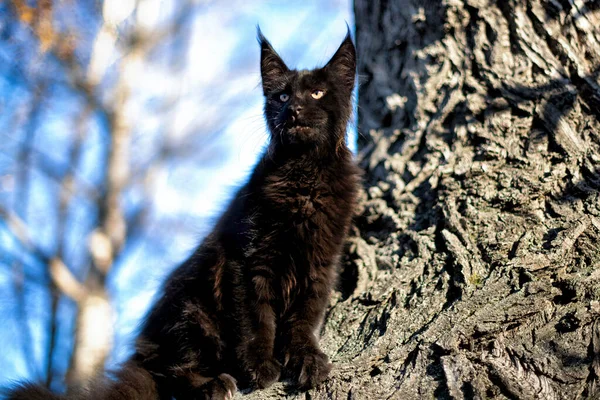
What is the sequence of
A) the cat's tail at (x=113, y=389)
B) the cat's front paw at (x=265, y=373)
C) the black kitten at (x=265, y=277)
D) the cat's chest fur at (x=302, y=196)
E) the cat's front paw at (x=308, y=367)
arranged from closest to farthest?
the cat's front paw at (x=308, y=367) → the cat's tail at (x=113, y=389) → the cat's front paw at (x=265, y=373) → the black kitten at (x=265, y=277) → the cat's chest fur at (x=302, y=196)

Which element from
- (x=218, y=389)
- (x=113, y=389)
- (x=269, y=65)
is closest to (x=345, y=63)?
(x=269, y=65)

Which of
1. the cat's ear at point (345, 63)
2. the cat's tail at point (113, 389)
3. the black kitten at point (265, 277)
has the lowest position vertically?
the cat's tail at point (113, 389)

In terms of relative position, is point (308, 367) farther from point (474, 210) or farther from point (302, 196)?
point (474, 210)

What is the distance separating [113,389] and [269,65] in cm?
228

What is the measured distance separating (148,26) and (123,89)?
1.19 m

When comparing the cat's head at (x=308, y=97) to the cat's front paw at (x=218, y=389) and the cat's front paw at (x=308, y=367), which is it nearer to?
the cat's front paw at (x=308, y=367)

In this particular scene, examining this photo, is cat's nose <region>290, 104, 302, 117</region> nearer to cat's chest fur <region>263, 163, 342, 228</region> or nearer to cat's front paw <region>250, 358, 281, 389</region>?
cat's chest fur <region>263, 163, 342, 228</region>

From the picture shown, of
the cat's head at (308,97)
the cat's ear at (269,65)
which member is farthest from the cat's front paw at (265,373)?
the cat's ear at (269,65)

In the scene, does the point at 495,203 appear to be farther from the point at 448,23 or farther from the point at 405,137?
the point at 448,23

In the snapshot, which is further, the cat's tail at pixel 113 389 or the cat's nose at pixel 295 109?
the cat's nose at pixel 295 109

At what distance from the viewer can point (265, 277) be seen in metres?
3.05

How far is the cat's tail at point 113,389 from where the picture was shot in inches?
102

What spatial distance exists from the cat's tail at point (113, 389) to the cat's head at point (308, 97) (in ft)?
5.32

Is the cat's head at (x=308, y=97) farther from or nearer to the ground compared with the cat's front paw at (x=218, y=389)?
farther from the ground
